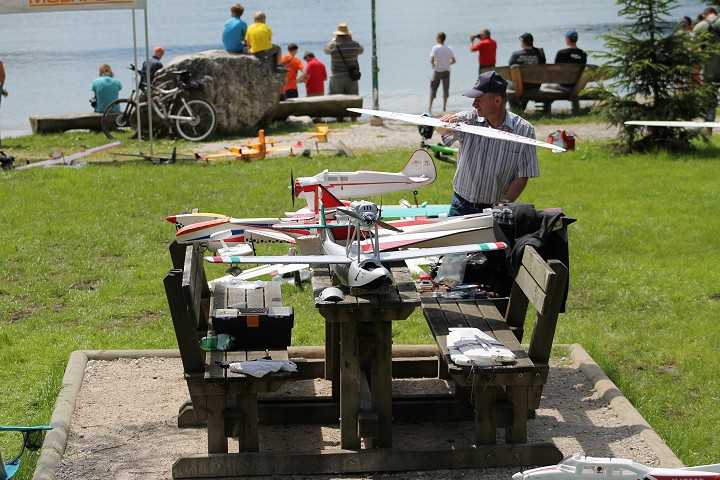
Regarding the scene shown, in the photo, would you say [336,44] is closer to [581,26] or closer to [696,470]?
[696,470]

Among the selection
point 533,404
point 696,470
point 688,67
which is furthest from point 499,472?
point 688,67

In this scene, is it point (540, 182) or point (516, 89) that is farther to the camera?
point (516, 89)

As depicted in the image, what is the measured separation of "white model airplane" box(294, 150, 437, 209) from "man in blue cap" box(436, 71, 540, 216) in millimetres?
941

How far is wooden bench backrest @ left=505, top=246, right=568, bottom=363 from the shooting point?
532cm

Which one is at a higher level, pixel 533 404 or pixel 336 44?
pixel 336 44

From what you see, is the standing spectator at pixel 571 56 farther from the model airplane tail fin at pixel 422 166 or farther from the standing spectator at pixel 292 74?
the model airplane tail fin at pixel 422 166

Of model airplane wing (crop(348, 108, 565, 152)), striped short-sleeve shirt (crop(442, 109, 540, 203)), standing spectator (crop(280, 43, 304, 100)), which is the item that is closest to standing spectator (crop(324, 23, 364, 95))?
standing spectator (crop(280, 43, 304, 100))

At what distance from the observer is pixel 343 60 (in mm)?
22391

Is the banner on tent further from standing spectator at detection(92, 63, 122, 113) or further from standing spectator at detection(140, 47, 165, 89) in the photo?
standing spectator at detection(92, 63, 122, 113)

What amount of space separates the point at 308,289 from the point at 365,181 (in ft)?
5.25

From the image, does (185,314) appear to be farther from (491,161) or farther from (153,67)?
(153,67)

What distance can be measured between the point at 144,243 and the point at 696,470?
766cm

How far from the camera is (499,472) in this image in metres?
5.54

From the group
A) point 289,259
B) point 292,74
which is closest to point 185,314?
point 289,259
